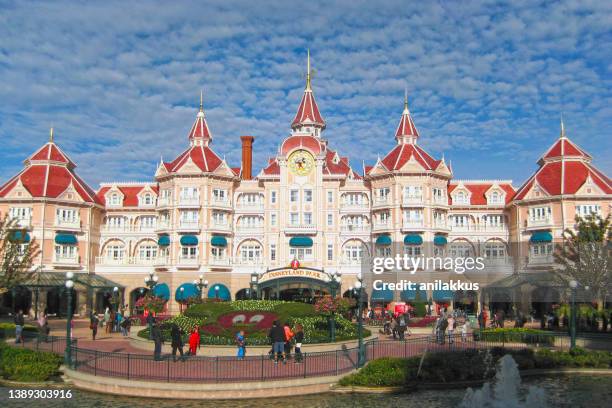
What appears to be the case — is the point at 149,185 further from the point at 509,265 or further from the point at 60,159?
the point at 509,265

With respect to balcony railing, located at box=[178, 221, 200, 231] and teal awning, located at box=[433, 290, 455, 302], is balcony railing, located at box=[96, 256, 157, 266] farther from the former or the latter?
teal awning, located at box=[433, 290, 455, 302]

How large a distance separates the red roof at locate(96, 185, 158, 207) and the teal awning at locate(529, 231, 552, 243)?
3916cm

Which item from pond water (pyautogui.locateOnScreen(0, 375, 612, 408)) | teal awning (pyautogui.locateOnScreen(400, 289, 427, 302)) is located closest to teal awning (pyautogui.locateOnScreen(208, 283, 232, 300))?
teal awning (pyautogui.locateOnScreen(400, 289, 427, 302))

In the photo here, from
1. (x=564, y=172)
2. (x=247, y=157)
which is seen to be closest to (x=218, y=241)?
(x=247, y=157)

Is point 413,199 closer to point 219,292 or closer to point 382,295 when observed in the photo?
point 382,295

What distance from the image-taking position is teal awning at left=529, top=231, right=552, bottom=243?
55.9 m

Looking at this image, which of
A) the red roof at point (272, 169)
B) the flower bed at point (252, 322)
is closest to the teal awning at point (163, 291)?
the red roof at point (272, 169)

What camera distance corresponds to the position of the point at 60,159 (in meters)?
64.4

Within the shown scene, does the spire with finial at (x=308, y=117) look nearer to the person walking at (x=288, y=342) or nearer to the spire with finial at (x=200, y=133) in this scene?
the spire with finial at (x=200, y=133)

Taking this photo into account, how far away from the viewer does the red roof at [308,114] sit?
68.7 meters

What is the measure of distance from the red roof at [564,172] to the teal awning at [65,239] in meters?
44.5

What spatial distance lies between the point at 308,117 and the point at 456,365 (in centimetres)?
4721

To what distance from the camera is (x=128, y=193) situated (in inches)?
2685

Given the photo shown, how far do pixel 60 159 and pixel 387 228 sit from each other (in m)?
34.8
